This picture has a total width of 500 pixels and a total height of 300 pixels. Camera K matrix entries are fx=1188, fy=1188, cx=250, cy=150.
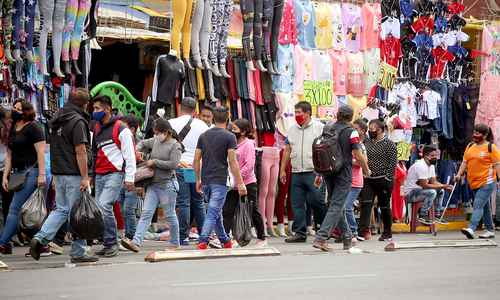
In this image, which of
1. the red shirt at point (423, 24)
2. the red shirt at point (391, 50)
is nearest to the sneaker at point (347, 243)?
the red shirt at point (391, 50)

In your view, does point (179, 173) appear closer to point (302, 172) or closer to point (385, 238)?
point (302, 172)

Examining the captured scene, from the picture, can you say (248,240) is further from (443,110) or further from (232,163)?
(443,110)

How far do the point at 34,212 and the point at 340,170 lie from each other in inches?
161

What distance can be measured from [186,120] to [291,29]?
4385mm

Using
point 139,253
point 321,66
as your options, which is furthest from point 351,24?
point 139,253

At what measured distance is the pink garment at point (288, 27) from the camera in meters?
20.0

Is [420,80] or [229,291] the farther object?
[420,80]

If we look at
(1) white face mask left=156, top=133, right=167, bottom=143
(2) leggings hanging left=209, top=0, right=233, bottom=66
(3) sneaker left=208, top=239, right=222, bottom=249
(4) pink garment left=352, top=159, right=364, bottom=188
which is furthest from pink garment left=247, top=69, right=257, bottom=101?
(1) white face mask left=156, top=133, right=167, bottom=143

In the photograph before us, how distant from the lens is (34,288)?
1112cm

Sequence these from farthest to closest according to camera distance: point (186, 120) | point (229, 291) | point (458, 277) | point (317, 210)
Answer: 1. point (317, 210)
2. point (186, 120)
3. point (458, 277)
4. point (229, 291)

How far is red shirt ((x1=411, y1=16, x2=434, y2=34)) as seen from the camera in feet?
72.8

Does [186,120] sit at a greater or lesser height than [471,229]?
greater

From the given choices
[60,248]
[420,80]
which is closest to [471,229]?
[420,80]

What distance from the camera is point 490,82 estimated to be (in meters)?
23.2
